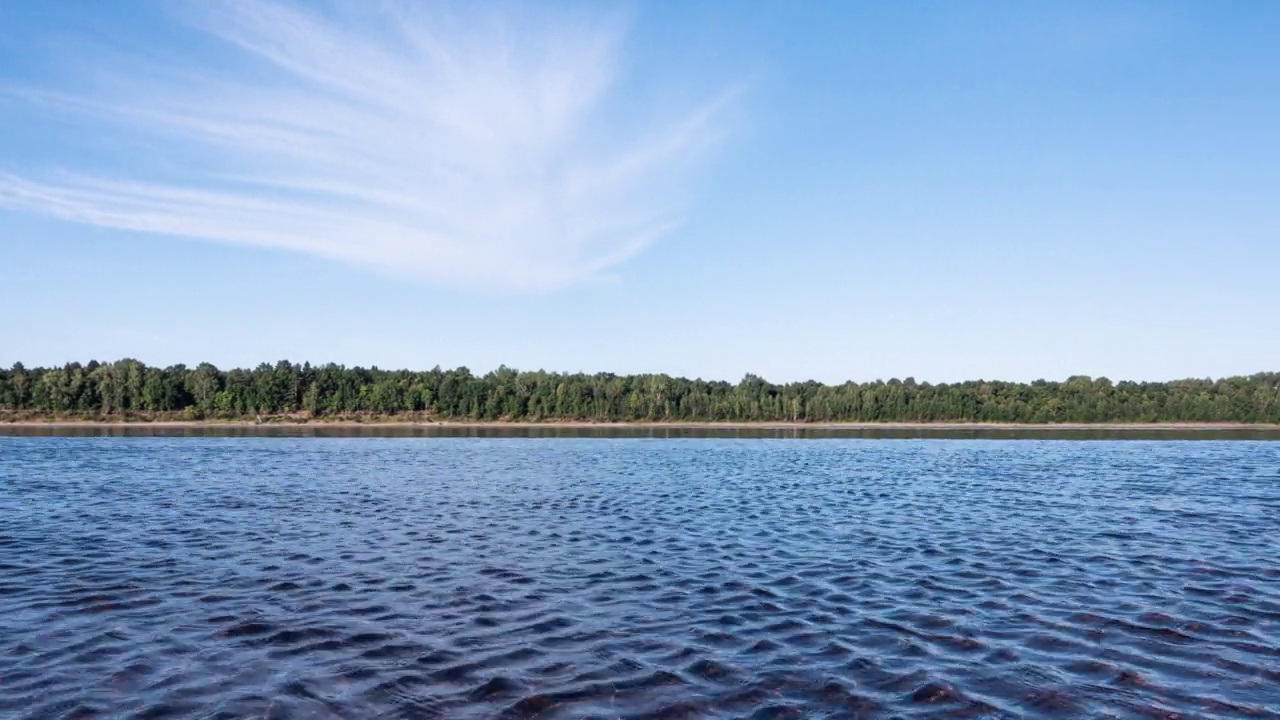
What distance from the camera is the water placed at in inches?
426

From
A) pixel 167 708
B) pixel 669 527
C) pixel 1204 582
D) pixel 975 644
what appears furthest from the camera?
pixel 669 527

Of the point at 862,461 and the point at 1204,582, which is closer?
the point at 1204,582

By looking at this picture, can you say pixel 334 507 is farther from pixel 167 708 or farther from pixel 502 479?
pixel 167 708

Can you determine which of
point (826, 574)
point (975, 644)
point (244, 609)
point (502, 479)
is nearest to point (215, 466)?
point (502, 479)

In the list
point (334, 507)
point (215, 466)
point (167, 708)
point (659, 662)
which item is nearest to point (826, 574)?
point (659, 662)

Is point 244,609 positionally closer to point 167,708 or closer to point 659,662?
point 167,708

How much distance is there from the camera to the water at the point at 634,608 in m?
10.8

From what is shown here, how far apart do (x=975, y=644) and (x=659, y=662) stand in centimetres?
510

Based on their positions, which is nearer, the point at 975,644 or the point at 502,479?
the point at 975,644

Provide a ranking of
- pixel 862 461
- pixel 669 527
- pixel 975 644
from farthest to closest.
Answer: pixel 862 461 < pixel 669 527 < pixel 975 644

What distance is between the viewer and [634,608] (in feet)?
50.9

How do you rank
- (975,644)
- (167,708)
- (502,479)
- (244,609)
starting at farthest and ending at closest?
(502,479) < (244,609) < (975,644) < (167,708)

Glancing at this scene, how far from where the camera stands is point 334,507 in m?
31.6

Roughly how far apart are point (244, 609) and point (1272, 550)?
25.4 metres
